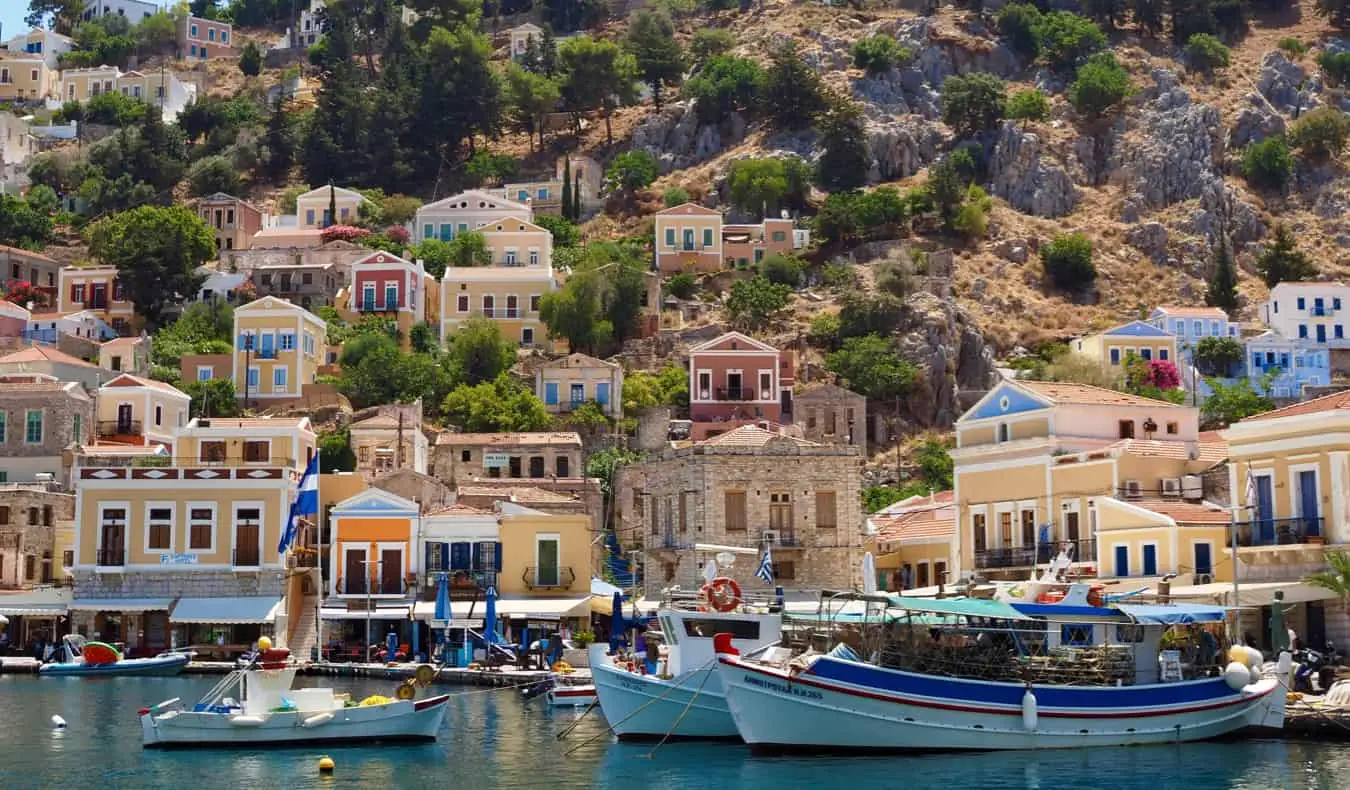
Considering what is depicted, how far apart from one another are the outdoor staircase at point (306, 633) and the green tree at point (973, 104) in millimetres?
71949

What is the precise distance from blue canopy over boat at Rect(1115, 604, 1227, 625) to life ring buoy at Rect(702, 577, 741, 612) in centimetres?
797

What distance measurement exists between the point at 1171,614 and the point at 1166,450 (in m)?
15.3

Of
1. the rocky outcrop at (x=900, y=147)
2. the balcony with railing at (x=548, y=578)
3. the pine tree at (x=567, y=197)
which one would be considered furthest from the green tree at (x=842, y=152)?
the balcony with railing at (x=548, y=578)

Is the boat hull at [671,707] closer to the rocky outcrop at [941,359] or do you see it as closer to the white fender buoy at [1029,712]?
the white fender buoy at [1029,712]

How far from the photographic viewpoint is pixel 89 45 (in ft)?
552

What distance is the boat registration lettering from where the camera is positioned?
35.6m

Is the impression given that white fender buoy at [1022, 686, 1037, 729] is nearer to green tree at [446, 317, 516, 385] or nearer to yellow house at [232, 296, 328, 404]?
green tree at [446, 317, 516, 385]

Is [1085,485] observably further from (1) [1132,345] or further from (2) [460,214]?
(2) [460,214]

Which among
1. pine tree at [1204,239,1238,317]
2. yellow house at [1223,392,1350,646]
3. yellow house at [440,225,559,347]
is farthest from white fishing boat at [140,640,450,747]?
pine tree at [1204,239,1238,317]

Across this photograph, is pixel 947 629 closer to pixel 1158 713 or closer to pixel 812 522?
pixel 1158 713

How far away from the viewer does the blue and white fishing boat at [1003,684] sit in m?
35.7

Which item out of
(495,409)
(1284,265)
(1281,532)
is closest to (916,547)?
(1281,532)

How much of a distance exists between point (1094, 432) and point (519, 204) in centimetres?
6957

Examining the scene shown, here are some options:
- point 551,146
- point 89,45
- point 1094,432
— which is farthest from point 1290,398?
point 89,45
